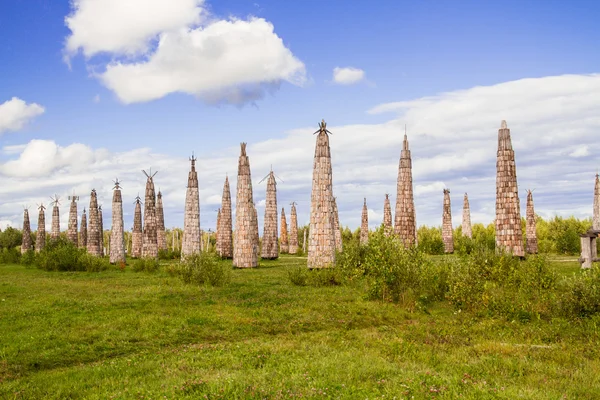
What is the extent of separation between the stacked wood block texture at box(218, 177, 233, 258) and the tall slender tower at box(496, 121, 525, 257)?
24328mm

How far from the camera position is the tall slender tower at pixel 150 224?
42.0 meters

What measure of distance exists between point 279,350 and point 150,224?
32.7 m

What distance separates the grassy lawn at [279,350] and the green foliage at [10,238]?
250ft

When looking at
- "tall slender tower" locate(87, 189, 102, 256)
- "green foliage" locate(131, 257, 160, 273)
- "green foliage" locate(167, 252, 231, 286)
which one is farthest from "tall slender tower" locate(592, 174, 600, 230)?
"tall slender tower" locate(87, 189, 102, 256)

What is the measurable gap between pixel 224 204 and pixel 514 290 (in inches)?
1134

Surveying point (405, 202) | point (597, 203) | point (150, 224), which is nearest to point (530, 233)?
point (597, 203)

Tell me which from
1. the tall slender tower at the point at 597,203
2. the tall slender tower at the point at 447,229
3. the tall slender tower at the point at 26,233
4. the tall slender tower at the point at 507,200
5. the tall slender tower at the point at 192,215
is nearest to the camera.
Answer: the tall slender tower at the point at 507,200

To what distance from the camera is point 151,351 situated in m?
12.9

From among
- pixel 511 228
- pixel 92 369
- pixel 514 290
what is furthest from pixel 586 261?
pixel 92 369

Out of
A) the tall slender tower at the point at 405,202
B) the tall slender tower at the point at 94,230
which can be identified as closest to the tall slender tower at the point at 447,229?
the tall slender tower at the point at 405,202

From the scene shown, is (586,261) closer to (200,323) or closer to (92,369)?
(200,323)

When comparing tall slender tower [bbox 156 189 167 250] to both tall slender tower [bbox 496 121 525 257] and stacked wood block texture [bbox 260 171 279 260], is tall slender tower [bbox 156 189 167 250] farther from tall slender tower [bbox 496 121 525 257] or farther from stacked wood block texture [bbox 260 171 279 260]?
tall slender tower [bbox 496 121 525 257]

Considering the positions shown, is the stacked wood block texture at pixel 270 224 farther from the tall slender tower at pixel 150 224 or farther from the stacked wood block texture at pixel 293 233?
the stacked wood block texture at pixel 293 233

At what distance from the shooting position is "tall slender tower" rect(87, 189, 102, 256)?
4884cm
